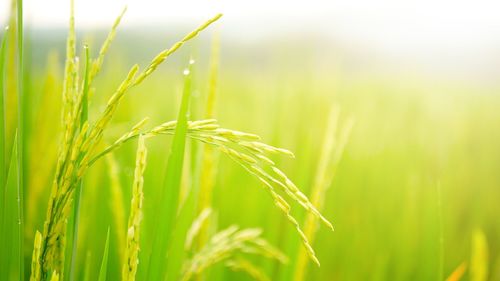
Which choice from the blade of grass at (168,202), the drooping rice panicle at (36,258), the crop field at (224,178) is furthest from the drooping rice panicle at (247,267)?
the drooping rice panicle at (36,258)

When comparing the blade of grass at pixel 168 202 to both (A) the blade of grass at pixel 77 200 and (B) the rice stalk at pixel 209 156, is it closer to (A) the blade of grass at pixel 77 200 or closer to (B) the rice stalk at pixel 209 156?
(A) the blade of grass at pixel 77 200

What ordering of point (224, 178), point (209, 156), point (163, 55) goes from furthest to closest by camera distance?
point (224, 178) < point (209, 156) < point (163, 55)

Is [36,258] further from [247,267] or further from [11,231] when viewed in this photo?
[247,267]

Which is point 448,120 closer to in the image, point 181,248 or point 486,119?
point 486,119

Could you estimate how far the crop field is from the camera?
0.48 metres

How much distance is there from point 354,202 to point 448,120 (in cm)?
114

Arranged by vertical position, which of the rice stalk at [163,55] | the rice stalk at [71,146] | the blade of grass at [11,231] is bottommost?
the blade of grass at [11,231]

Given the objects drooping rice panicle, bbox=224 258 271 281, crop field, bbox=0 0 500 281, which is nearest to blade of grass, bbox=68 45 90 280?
crop field, bbox=0 0 500 281

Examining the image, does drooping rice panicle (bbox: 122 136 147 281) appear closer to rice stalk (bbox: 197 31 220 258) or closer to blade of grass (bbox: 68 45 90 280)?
blade of grass (bbox: 68 45 90 280)

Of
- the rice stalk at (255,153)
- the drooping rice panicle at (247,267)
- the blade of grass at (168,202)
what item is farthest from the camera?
the drooping rice panicle at (247,267)

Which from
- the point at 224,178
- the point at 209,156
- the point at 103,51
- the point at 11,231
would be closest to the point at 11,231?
the point at 11,231

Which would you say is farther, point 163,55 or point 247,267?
point 247,267

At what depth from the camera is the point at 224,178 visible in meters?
1.77

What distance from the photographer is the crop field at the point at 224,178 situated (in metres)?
0.48
